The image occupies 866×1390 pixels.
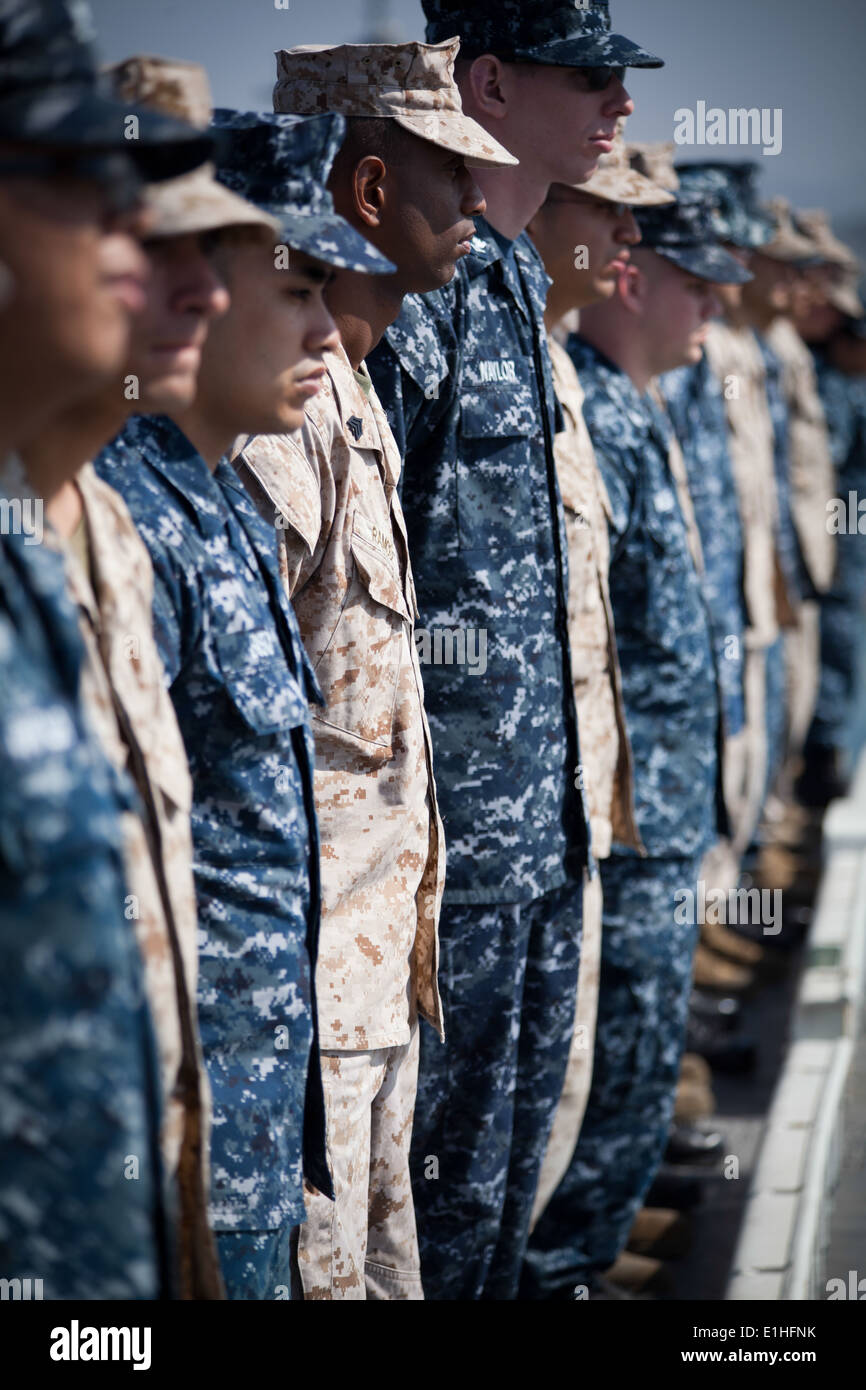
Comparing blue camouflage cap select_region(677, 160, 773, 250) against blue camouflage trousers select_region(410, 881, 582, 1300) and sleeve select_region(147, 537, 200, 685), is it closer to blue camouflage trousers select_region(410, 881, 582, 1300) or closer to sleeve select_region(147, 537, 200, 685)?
blue camouflage trousers select_region(410, 881, 582, 1300)

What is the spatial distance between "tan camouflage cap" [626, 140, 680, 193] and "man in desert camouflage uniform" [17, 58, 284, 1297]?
2873 mm

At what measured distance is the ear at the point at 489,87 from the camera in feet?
10.9

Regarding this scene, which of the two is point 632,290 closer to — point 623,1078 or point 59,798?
point 623,1078

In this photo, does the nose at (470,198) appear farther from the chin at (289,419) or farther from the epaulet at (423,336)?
the chin at (289,419)

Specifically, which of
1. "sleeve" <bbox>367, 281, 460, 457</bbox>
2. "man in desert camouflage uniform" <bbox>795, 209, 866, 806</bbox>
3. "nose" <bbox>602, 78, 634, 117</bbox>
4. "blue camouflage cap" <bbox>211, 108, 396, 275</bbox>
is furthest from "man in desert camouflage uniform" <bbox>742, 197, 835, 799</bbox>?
"blue camouflage cap" <bbox>211, 108, 396, 275</bbox>

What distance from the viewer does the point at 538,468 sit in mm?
3225

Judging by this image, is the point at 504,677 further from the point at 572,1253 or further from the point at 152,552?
the point at 572,1253

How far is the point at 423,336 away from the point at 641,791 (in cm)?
150

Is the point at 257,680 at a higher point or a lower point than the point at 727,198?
lower

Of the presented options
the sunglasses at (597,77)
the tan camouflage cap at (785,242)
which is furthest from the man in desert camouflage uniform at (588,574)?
the tan camouflage cap at (785,242)

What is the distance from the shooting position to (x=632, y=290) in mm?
4270
